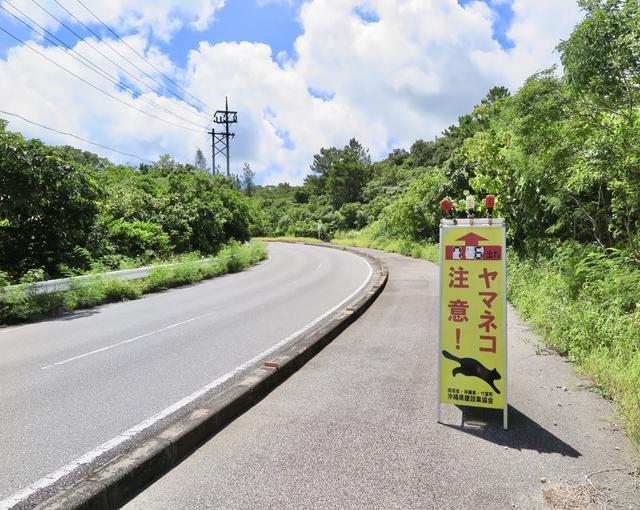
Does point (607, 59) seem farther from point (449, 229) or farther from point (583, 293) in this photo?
point (583, 293)

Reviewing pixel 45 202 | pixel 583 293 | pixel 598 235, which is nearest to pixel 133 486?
pixel 583 293

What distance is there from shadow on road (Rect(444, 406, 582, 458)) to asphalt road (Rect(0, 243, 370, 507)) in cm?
296

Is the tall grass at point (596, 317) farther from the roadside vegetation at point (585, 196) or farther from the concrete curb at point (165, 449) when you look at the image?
the concrete curb at point (165, 449)

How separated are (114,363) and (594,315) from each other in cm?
661

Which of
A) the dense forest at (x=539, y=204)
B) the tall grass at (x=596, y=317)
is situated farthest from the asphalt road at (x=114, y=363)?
the tall grass at (x=596, y=317)

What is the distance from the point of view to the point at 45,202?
489 inches

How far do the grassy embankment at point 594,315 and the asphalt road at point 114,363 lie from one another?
431 centimetres

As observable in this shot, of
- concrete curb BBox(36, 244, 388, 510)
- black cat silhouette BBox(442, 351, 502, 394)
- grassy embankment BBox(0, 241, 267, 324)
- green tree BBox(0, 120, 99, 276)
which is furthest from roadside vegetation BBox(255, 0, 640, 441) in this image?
green tree BBox(0, 120, 99, 276)

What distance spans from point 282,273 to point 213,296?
22.7ft

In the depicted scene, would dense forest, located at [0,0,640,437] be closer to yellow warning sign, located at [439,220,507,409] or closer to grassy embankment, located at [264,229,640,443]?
grassy embankment, located at [264,229,640,443]

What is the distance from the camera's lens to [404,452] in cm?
356

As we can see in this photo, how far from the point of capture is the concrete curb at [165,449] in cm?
279

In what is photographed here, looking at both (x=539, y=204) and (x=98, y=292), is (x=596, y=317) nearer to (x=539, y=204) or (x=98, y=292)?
(x=539, y=204)

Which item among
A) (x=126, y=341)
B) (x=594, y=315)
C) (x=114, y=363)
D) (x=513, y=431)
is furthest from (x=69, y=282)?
(x=594, y=315)
